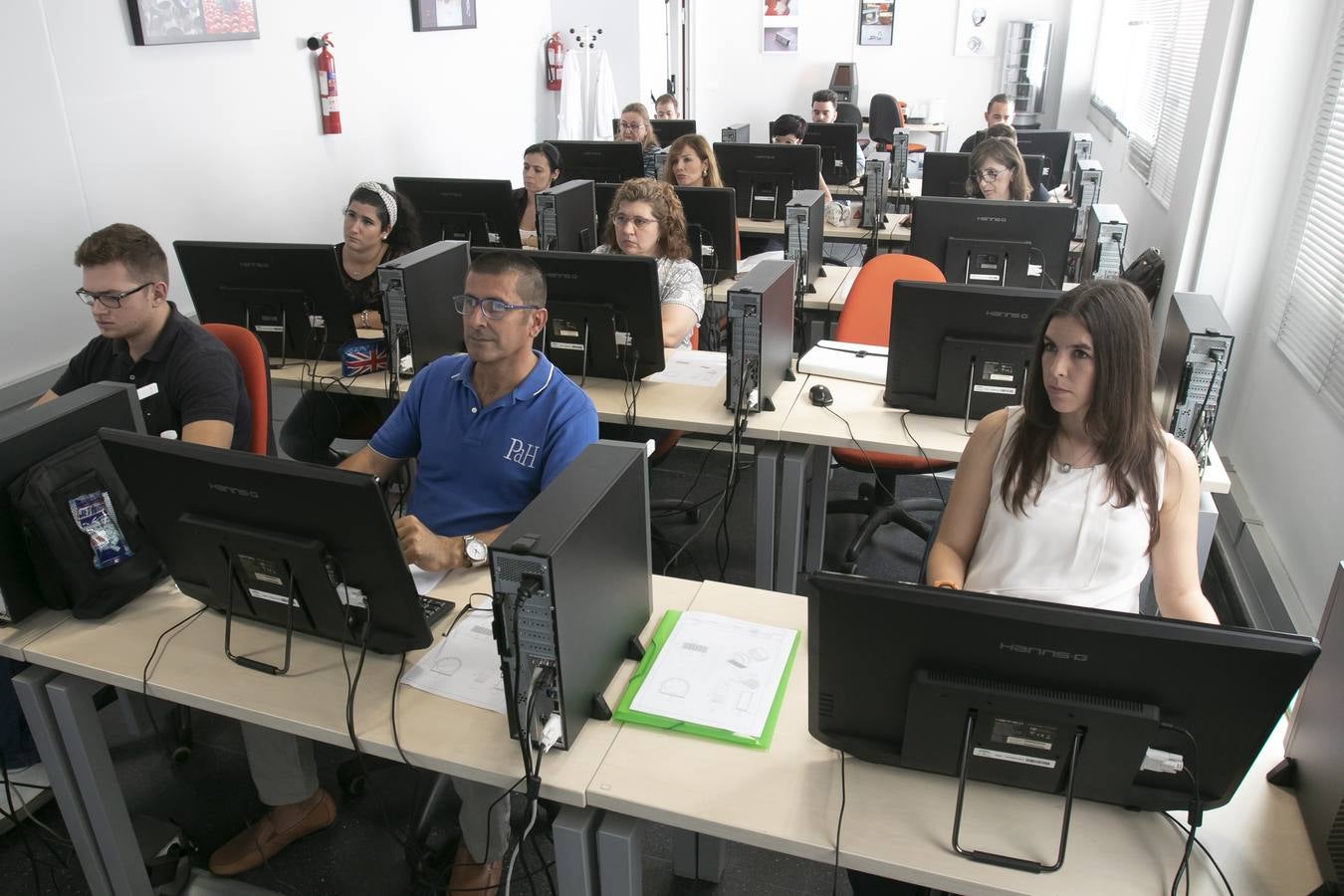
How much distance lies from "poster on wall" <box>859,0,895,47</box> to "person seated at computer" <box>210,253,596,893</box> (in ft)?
27.9

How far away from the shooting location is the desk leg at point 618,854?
1299 millimetres

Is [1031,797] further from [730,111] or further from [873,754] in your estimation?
[730,111]

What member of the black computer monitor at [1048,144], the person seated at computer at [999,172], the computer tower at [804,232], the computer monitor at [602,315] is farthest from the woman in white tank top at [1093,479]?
the black computer monitor at [1048,144]

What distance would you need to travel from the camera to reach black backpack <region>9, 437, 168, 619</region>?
1.58m

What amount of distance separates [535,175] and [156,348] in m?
2.70

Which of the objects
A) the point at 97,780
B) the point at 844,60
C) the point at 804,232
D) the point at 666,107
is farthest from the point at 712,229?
the point at 844,60

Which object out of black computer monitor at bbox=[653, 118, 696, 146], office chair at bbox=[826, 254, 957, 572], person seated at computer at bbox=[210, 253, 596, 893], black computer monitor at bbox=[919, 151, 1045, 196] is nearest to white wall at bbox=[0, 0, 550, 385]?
black computer monitor at bbox=[653, 118, 696, 146]

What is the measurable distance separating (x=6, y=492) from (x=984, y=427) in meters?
1.73

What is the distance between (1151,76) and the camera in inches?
245

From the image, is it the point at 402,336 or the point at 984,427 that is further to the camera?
the point at 402,336

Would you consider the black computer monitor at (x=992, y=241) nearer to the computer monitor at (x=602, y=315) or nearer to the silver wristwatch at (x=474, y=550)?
the computer monitor at (x=602, y=315)

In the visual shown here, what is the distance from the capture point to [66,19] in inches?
116

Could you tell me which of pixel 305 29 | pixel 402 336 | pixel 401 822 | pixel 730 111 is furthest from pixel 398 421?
pixel 730 111

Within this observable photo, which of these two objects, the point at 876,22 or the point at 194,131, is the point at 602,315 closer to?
the point at 194,131
